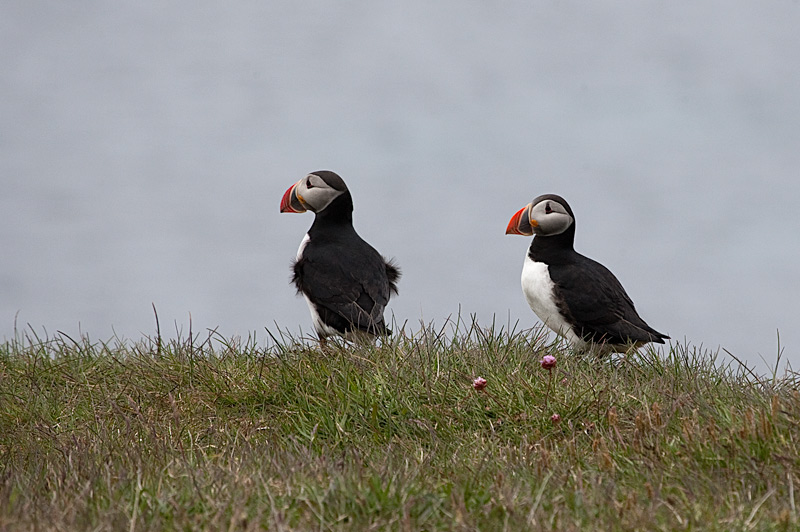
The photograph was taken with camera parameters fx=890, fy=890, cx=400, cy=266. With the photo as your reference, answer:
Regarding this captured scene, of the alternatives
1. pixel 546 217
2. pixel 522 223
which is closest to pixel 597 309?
pixel 546 217

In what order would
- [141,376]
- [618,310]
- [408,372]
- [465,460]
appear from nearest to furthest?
[465,460] → [408,372] → [141,376] → [618,310]

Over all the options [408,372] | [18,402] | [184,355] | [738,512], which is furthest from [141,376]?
[738,512]

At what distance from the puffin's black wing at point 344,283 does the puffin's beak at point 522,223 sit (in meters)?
1.23

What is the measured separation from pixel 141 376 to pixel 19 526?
335 cm

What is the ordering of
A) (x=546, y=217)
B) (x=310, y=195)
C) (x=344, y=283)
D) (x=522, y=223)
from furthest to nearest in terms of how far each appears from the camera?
(x=310, y=195)
(x=522, y=223)
(x=546, y=217)
(x=344, y=283)

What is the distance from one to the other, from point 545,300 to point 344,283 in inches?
66.9

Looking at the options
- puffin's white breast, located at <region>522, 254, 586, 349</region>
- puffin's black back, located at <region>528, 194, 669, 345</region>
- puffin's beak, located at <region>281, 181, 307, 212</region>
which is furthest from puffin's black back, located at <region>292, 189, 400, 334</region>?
puffin's black back, located at <region>528, 194, 669, 345</region>

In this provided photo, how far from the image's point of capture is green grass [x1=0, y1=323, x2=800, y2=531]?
3.58 meters

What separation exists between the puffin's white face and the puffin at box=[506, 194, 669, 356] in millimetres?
1729

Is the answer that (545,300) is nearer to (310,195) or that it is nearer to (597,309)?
(597,309)

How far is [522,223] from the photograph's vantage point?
311 inches

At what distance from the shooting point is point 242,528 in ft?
10.9

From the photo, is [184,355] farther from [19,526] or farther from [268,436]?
[19,526]

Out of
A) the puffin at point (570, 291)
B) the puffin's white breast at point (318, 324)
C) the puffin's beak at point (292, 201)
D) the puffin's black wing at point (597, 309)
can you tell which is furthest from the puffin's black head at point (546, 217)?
the puffin's beak at point (292, 201)
